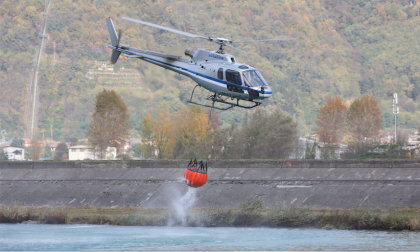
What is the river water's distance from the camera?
1188 inches

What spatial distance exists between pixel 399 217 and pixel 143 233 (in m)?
15.2

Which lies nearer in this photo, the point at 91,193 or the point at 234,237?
the point at 234,237

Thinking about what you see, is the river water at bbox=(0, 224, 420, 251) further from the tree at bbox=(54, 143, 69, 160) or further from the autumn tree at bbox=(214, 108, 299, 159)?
the tree at bbox=(54, 143, 69, 160)

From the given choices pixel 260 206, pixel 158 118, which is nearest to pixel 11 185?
pixel 260 206

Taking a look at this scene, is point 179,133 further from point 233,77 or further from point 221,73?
point 233,77

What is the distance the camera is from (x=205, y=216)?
3769 centimetres

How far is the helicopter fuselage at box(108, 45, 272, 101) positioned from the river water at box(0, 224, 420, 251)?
800 cm

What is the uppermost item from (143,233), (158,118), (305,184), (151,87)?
(151,87)

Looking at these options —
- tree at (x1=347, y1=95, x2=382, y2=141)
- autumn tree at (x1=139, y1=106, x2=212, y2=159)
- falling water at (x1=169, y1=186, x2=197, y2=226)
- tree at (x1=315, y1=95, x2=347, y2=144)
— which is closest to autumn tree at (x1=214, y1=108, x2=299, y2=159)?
autumn tree at (x1=139, y1=106, x2=212, y2=159)

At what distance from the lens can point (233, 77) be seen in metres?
32.0

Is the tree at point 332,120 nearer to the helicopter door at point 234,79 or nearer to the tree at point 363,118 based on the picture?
the tree at point 363,118

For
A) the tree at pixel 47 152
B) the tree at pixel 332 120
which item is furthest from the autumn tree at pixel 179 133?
→ the tree at pixel 47 152

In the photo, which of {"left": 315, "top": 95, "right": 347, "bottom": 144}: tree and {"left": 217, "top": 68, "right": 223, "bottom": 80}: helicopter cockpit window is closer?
{"left": 217, "top": 68, "right": 223, "bottom": 80}: helicopter cockpit window

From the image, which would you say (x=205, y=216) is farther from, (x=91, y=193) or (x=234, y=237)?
(x=91, y=193)
